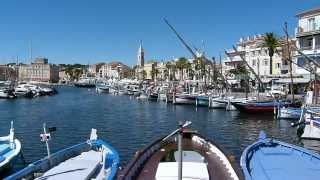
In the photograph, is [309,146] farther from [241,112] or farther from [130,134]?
[241,112]

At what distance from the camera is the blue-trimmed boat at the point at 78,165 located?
953 inches

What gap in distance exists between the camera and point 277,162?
26.7m

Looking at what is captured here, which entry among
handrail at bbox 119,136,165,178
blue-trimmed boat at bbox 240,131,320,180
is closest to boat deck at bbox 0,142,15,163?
handrail at bbox 119,136,165,178

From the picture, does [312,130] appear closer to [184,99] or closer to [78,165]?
[78,165]

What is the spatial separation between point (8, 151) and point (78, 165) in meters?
7.01

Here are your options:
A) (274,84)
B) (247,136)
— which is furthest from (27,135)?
(274,84)

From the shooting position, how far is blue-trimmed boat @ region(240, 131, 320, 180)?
24125mm

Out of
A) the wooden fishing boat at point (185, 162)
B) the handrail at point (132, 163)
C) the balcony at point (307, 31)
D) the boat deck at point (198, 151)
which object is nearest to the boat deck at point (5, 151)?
the handrail at point (132, 163)

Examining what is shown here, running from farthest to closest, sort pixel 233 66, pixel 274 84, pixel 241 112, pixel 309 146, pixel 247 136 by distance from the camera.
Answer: pixel 233 66
pixel 274 84
pixel 241 112
pixel 247 136
pixel 309 146

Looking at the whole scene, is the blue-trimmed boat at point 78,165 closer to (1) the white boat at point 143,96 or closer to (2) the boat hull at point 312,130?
(2) the boat hull at point 312,130

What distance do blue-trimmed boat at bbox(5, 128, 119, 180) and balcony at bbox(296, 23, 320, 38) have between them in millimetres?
68027

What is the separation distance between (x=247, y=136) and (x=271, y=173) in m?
29.3

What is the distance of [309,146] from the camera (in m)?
44.4

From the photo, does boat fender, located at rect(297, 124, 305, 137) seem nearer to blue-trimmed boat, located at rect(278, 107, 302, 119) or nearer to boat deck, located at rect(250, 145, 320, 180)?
blue-trimmed boat, located at rect(278, 107, 302, 119)
